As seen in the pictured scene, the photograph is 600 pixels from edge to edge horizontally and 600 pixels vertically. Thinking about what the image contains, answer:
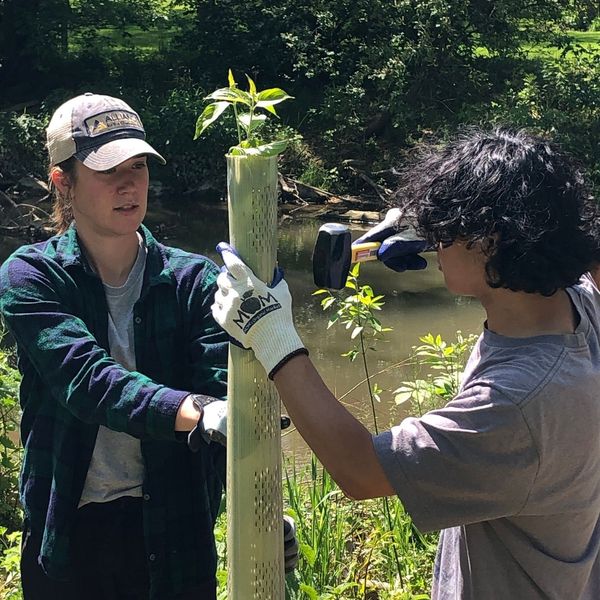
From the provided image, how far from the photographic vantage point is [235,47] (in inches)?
661

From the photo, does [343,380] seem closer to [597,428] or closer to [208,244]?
[208,244]

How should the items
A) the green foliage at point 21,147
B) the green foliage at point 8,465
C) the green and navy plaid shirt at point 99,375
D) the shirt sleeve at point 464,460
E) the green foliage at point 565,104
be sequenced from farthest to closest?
the green foliage at point 21,147
the green foliage at point 565,104
the green foliage at point 8,465
the green and navy plaid shirt at point 99,375
the shirt sleeve at point 464,460

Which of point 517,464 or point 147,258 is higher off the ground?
point 147,258

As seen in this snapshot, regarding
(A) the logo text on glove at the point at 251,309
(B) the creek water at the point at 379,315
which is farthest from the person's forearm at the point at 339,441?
(B) the creek water at the point at 379,315

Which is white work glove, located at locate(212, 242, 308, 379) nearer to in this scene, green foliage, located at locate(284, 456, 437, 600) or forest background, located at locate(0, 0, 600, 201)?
green foliage, located at locate(284, 456, 437, 600)

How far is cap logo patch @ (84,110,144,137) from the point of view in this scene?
214cm

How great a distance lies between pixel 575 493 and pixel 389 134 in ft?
45.5

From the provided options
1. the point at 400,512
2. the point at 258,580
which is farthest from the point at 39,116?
the point at 258,580

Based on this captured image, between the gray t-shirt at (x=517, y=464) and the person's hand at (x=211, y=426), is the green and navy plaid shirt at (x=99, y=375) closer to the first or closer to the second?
the person's hand at (x=211, y=426)

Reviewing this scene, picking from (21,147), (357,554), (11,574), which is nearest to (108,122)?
(11,574)

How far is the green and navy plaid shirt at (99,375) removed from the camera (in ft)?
6.50

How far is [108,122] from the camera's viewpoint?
216cm

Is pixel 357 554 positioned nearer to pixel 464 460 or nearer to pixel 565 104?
pixel 464 460

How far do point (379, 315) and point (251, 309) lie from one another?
7772 mm
